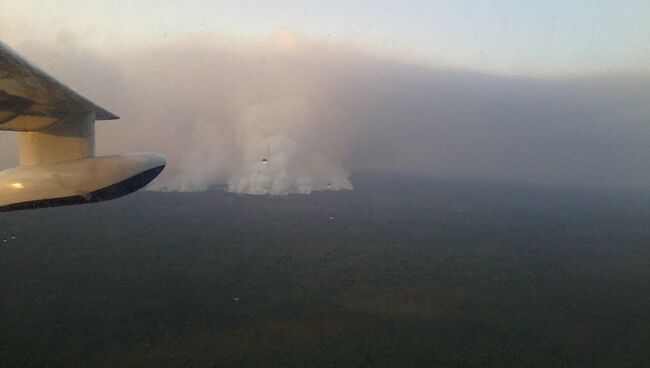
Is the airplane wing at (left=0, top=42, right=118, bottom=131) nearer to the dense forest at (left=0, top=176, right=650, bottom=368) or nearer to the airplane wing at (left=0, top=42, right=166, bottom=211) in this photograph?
the airplane wing at (left=0, top=42, right=166, bottom=211)

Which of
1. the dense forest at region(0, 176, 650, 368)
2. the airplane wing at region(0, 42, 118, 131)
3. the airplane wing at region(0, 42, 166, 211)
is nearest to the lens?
the airplane wing at region(0, 42, 118, 131)

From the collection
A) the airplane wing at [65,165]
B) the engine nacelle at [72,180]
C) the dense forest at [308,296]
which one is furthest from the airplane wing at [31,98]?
the dense forest at [308,296]

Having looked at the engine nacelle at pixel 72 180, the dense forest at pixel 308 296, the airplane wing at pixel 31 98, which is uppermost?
the airplane wing at pixel 31 98

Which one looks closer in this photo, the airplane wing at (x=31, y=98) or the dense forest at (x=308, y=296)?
the airplane wing at (x=31, y=98)

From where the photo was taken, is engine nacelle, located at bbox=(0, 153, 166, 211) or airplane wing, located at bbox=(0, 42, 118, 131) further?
engine nacelle, located at bbox=(0, 153, 166, 211)

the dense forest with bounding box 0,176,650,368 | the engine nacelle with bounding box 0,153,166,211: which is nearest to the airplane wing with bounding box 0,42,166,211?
the engine nacelle with bounding box 0,153,166,211

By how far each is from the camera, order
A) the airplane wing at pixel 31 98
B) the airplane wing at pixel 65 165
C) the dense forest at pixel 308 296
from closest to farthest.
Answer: the airplane wing at pixel 31 98, the airplane wing at pixel 65 165, the dense forest at pixel 308 296

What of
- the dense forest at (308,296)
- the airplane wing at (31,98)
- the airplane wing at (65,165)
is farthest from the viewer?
the dense forest at (308,296)

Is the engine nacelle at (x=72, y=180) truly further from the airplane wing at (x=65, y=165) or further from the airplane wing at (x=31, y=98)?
the airplane wing at (x=31, y=98)

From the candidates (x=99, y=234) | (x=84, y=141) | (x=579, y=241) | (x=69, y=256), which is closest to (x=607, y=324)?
(x=579, y=241)
